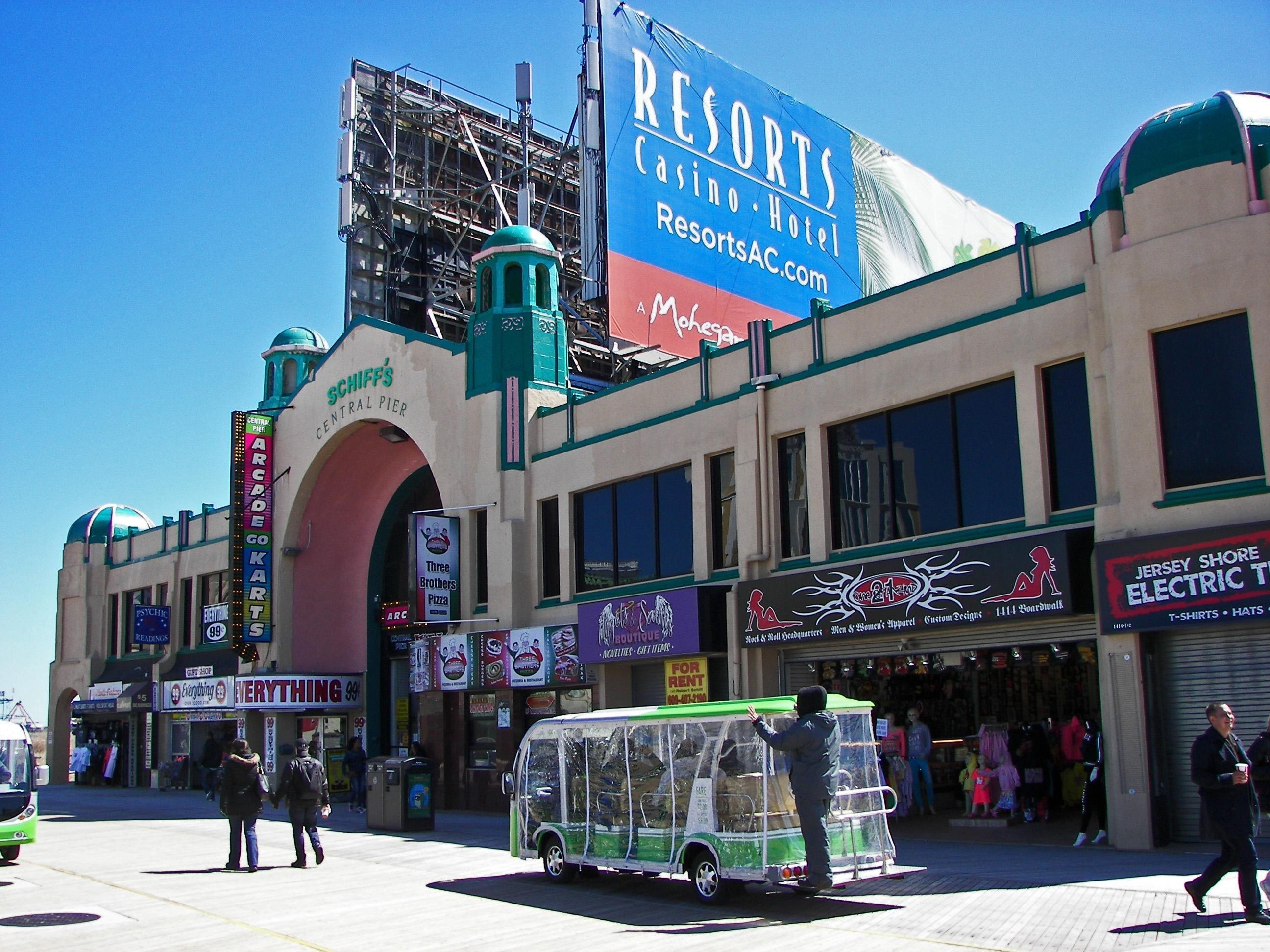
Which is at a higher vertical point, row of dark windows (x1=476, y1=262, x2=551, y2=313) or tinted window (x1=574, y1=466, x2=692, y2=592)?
row of dark windows (x1=476, y1=262, x2=551, y2=313)

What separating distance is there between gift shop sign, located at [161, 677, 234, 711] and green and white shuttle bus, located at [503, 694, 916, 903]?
2161 cm

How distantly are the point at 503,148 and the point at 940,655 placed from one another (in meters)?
30.8

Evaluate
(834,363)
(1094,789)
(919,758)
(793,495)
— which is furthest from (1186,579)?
(793,495)

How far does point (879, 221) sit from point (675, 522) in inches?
1047

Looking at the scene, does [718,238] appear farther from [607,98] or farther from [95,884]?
[95,884]

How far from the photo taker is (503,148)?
43.6 metres

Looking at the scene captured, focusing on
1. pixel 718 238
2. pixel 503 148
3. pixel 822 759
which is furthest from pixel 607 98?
pixel 822 759

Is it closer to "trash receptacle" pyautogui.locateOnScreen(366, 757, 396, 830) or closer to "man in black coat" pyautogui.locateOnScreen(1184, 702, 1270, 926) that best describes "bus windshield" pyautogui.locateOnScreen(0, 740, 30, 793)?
"trash receptacle" pyautogui.locateOnScreen(366, 757, 396, 830)

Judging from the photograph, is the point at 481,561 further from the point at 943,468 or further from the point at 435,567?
the point at 943,468

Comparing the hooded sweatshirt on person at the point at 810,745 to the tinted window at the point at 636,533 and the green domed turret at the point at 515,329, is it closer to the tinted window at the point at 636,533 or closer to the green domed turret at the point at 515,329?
the tinted window at the point at 636,533

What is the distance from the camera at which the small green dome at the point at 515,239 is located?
89.4 ft

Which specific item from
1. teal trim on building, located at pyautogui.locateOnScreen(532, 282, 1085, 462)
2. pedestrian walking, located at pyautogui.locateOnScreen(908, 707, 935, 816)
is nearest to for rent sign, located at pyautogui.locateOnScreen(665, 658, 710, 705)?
pedestrian walking, located at pyautogui.locateOnScreen(908, 707, 935, 816)

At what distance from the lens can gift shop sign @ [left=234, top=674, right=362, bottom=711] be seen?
31422 millimetres

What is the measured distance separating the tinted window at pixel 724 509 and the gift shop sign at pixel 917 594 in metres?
1.50
